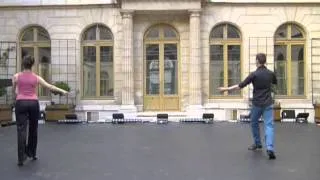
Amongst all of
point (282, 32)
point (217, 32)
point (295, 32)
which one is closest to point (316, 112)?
point (295, 32)

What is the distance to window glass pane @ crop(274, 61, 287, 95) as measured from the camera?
24109 millimetres

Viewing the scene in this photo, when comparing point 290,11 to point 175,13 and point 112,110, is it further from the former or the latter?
point 112,110

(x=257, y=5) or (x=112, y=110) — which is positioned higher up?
(x=257, y=5)

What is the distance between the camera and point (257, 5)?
78.7 ft

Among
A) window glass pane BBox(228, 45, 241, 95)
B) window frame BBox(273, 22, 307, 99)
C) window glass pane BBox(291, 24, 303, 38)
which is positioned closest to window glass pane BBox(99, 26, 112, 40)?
window glass pane BBox(228, 45, 241, 95)

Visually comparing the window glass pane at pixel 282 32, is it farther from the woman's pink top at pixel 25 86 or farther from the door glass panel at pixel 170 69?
the woman's pink top at pixel 25 86

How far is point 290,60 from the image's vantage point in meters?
24.1

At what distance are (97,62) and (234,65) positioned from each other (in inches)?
225

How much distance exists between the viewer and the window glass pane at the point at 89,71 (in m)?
24.3

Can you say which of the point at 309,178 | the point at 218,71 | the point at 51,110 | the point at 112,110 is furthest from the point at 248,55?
the point at 309,178

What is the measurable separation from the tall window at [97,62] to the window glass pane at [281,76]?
691cm

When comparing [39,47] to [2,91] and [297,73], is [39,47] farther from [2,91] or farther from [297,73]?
[297,73]

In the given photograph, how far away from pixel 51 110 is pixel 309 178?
16.2 m

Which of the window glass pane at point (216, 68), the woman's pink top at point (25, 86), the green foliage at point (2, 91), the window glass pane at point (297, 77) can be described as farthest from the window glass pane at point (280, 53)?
the woman's pink top at point (25, 86)
